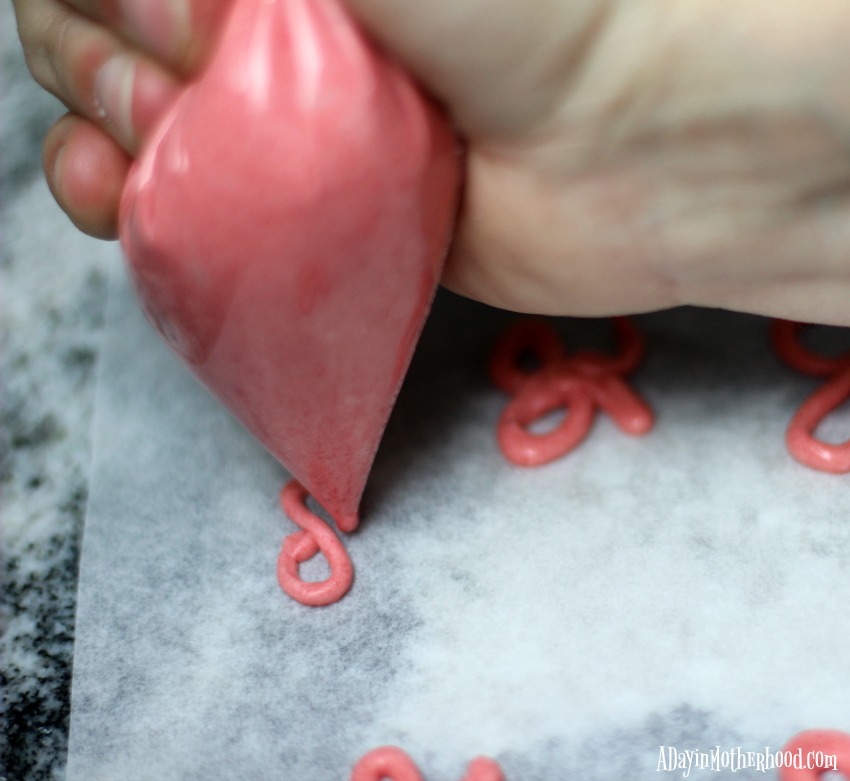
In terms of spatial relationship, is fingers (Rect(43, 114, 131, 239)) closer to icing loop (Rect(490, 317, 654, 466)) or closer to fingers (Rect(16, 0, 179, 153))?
fingers (Rect(16, 0, 179, 153))

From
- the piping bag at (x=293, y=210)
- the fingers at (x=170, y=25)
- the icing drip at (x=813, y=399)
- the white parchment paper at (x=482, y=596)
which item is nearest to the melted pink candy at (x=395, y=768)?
the white parchment paper at (x=482, y=596)

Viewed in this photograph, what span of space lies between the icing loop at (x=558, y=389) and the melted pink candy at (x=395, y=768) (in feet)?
0.85

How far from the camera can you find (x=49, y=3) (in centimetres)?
88

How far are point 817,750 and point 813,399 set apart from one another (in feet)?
0.97

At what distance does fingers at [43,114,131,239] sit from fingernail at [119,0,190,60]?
113 millimetres

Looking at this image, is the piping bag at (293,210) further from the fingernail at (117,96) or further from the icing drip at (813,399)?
the icing drip at (813,399)

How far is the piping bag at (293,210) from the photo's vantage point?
0.71m

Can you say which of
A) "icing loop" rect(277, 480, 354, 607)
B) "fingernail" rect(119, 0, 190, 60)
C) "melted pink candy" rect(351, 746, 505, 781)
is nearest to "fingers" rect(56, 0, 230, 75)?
"fingernail" rect(119, 0, 190, 60)

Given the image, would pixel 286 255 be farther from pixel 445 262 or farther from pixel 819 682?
pixel 819 682

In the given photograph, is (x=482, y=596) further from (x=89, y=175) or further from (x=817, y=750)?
(x=89, y=175)

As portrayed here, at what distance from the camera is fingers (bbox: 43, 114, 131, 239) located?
2.87 feet

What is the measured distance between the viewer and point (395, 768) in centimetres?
84

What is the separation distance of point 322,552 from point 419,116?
38 centimetres

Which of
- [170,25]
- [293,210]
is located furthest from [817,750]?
[170,25]
